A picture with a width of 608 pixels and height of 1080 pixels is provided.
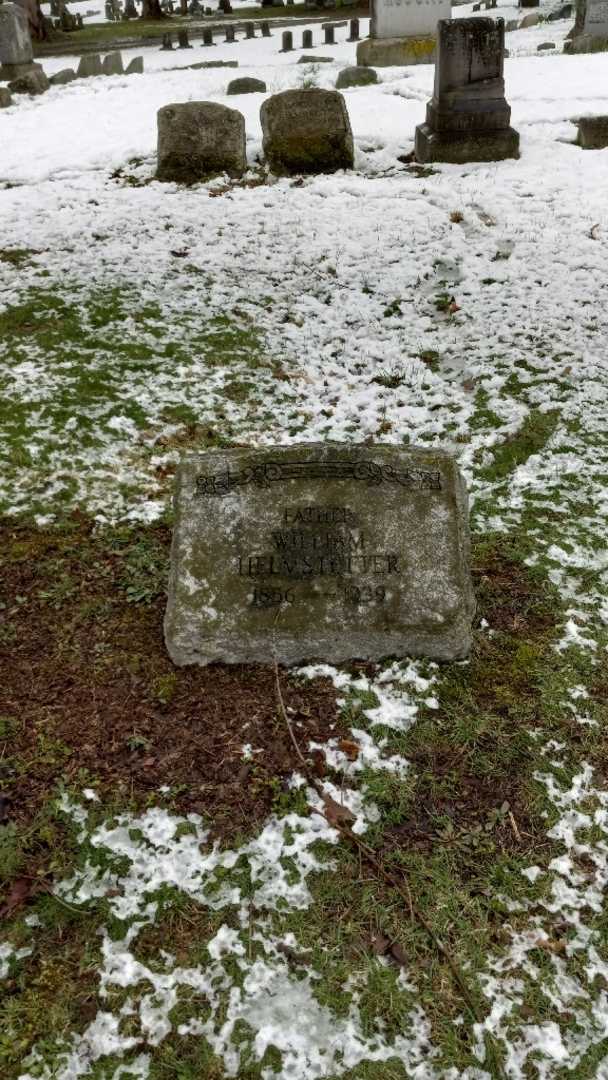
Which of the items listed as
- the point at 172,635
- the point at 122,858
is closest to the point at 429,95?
the point at 172,635

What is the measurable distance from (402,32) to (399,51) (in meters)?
0.56

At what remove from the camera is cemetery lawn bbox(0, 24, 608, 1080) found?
2.63 m

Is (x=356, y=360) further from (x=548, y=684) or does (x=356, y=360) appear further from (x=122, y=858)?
(x=122, y=858)

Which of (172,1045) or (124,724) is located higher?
(124,724)

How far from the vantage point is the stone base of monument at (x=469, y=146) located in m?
8.88

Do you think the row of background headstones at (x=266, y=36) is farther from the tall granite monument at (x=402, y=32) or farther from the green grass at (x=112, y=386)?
the green grass at (x=112, y=386)

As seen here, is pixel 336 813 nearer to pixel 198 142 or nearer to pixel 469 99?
pixel 198 142

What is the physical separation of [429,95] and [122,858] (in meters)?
12.0

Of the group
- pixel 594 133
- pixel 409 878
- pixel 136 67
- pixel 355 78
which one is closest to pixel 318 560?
pixel 409 878

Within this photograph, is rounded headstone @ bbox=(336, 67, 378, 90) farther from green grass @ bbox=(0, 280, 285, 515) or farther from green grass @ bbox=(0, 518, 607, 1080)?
green grass @ bbox=(0, 518, 607, 1080)

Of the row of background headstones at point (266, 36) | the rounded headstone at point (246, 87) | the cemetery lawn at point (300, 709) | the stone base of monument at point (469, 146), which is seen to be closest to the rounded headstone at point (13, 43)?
the rounded headstone at point (246, 87)

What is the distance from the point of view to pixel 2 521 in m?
4.73

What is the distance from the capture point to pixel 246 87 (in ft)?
41.0

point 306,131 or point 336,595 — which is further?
point 306,131
